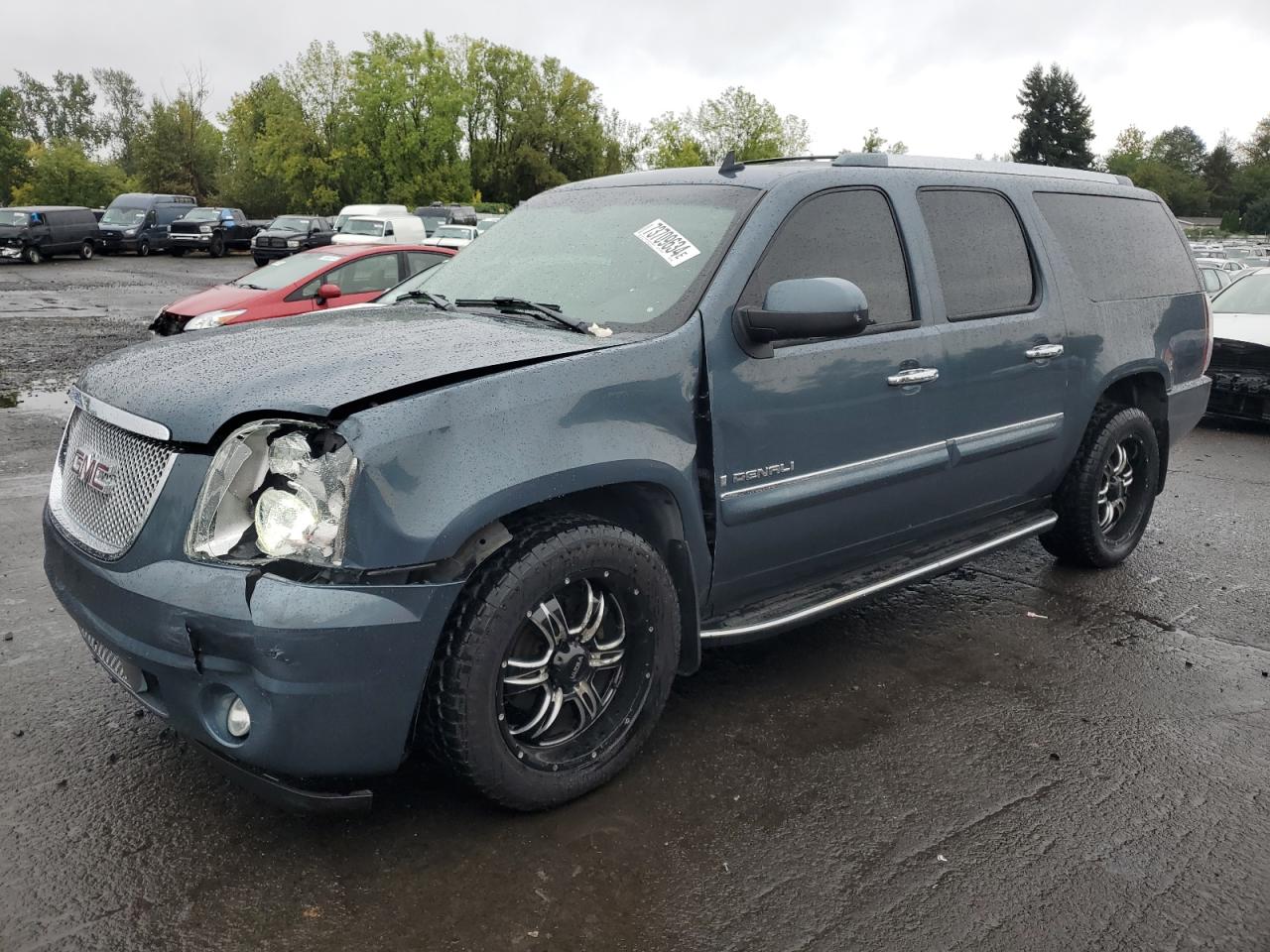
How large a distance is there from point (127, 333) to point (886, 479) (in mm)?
14663

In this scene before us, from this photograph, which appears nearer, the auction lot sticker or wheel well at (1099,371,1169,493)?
the auction lot sticker

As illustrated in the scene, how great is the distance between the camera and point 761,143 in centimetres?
7344

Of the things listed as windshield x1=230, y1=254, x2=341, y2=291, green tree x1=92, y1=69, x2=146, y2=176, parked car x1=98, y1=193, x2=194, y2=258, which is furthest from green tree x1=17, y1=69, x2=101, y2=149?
windshield x1=230, y1=254, x2=341, y2=291

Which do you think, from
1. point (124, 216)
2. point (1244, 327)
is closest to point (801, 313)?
point (1244, 327)

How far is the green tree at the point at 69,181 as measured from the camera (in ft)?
200

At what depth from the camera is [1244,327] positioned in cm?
967

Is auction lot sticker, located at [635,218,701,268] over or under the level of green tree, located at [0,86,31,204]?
under

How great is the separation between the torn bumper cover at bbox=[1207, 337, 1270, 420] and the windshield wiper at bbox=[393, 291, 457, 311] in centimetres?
799

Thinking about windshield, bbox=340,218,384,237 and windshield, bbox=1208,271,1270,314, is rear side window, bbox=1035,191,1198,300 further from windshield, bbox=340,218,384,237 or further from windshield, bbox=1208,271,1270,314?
windshield, bbox=340,218,384,237

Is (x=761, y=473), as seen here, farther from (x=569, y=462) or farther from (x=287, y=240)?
(x=287, y=240)

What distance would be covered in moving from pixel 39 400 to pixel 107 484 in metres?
8.29

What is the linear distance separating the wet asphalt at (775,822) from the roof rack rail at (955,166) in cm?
195

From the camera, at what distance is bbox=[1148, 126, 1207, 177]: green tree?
326ft

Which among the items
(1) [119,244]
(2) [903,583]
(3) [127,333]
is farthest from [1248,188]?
(2) [903,583]
